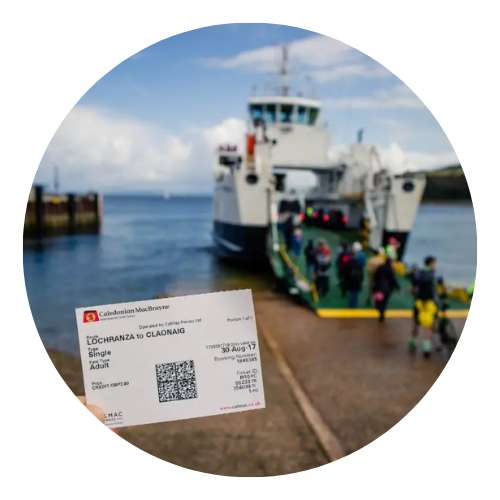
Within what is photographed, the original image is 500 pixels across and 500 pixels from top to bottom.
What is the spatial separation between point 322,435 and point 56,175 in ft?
5.07

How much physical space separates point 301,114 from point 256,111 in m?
0.25

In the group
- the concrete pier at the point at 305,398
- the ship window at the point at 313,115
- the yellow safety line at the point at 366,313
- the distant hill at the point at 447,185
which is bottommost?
the concrete pier at the point at 305,398

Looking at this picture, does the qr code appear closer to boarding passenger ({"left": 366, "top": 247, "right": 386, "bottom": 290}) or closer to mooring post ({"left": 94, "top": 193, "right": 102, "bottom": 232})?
mooring post ({"left": 94, "top": 193, "right": 102, "bottom": 232})

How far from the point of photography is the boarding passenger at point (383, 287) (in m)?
2.42

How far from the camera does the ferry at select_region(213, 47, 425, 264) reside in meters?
2.34

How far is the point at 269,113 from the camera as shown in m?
2.39

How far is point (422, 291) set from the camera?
8.16ft

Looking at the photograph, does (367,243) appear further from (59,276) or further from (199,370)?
(59,276)

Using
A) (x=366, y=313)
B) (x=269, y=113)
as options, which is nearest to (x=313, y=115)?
(x=269, y=113)

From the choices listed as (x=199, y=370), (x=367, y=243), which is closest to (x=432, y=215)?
(x=367, y=243)

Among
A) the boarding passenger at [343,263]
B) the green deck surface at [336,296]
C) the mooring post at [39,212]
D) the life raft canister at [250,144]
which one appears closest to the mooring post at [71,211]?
the mooring post at [39,212]

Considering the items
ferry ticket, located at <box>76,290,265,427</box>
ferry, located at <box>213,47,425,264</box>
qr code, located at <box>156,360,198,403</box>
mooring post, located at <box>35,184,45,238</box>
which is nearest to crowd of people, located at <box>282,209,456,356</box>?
ferry, located at <box>213,47,425,264</box>

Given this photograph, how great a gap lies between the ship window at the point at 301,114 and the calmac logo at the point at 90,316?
1.32 m

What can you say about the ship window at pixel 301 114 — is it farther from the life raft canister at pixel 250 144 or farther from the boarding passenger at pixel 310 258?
the boarding passenger at pixel 310 258
